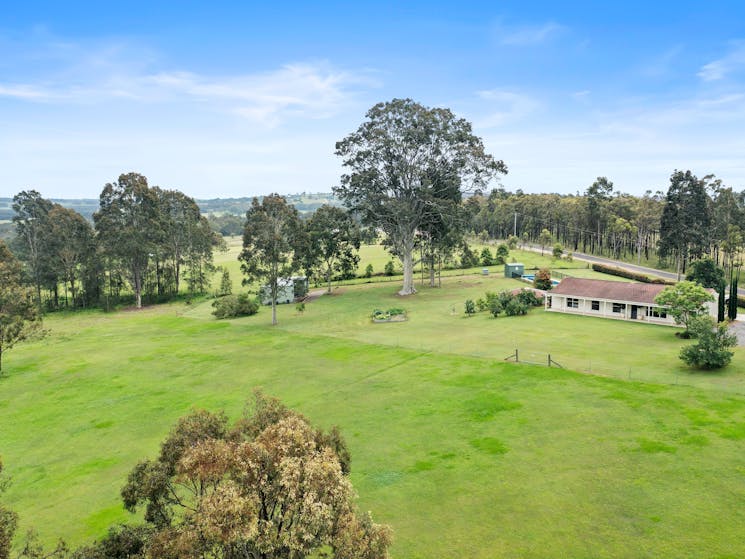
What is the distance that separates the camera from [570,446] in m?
25.4

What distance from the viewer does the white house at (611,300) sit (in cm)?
5167

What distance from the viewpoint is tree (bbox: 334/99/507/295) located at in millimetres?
71875

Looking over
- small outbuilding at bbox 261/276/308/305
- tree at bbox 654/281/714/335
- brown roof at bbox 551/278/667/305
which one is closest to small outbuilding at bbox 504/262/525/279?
brown roof at bbox 551/278/667/305

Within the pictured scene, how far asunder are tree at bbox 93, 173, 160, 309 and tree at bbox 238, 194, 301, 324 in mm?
26538

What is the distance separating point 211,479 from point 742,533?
62.7ft

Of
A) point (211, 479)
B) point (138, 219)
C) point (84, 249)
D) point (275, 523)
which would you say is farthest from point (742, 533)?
point (84, 249)

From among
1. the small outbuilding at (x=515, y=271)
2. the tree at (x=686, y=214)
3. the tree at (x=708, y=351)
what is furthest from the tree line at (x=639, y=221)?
the tree at (x=708, y=351)

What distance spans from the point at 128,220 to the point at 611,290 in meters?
68.6

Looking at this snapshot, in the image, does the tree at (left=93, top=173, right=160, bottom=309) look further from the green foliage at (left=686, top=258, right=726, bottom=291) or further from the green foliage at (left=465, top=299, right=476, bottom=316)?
the green foliage at (left=686, top=258, right=726, bottom=291)

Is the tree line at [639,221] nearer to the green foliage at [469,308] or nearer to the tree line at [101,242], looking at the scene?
the green foliage at [469,308]

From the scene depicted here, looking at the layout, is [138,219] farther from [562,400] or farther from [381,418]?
[562,400]

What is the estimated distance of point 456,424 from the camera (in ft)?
94.2

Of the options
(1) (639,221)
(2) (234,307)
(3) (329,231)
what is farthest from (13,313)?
(1) (639,221)

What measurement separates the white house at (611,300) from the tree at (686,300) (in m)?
2.41
